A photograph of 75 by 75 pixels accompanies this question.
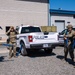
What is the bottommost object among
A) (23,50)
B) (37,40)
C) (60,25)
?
(23,50)

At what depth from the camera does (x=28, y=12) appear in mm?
27047

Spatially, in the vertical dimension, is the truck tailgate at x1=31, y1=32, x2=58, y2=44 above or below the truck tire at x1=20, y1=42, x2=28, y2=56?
above

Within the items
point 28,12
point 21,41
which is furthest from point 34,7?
point 21,41

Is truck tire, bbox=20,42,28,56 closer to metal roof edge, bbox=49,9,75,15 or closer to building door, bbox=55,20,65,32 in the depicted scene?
metal roof edge, bbox=49,9,75,15

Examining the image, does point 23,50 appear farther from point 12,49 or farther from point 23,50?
point 12,49

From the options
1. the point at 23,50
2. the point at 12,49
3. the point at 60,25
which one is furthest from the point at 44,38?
the point at 60,25

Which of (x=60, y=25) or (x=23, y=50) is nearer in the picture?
(x=23, y=50)

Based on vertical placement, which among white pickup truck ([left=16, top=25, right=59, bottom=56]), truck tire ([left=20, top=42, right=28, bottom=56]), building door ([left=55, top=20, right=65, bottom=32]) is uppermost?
building door ([left=55, top=20, right=65, bottom=32])

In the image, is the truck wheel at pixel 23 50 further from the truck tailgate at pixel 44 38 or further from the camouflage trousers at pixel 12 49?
the truck tailgate at pixel 44 38

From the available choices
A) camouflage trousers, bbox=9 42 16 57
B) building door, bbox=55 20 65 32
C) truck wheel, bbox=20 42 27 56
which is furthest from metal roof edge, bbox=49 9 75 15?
camouflage trousers, bbox=9 42 16 57

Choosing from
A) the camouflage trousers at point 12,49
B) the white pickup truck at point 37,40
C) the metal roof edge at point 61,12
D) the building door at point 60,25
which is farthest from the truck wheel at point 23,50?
the building door at point 60,25

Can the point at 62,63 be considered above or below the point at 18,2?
below

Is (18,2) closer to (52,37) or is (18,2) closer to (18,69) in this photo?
(52,37)

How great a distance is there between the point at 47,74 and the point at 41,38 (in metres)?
3.99
